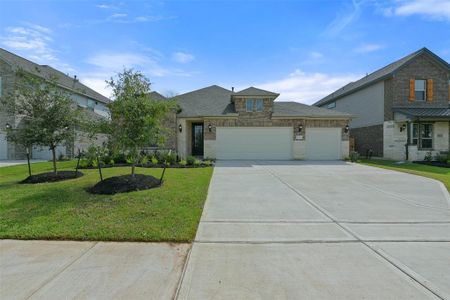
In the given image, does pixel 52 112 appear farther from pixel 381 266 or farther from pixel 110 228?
pixel 381 266

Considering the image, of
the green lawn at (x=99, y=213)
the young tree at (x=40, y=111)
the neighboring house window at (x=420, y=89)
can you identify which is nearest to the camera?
the green lawn at (x=99, y=213)

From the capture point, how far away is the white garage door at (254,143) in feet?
61.0

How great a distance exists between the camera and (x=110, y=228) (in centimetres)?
461

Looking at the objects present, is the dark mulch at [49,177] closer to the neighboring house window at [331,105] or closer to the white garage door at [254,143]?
the white garage door at [254,143]

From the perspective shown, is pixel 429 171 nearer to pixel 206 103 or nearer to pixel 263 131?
pixel 263 131

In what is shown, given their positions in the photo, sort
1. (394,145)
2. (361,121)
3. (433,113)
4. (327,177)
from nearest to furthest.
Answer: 1. (327,177)
2. (433,113)
3. (394,145)
4. (361,121)

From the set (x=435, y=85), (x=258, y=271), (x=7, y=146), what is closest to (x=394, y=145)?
(x=435, y=85)

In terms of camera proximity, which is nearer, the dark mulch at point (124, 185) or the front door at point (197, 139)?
the dark mulch at point (124, 185)

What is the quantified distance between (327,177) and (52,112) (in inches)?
415

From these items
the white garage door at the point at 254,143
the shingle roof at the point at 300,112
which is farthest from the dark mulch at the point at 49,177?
the shingle roof at the point at 300,112

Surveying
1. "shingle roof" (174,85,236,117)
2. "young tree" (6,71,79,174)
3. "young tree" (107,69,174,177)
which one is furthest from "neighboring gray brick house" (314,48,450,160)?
"young tree" (6,71,79,174)

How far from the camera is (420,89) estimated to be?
1977 centimetres

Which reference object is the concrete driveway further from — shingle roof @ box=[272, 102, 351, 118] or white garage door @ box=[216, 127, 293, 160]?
shingle roof @ box=[272, 102, 351, 118]

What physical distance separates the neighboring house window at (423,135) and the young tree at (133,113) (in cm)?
1917
